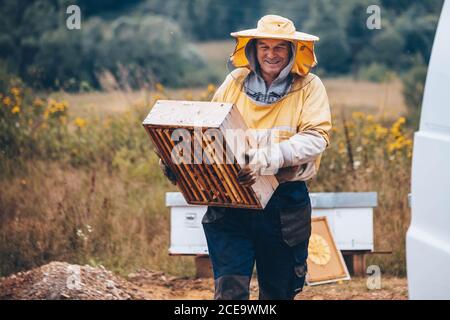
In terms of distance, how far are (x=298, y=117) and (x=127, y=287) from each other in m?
2.65

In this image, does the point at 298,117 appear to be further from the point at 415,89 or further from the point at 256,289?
the point at 415,89

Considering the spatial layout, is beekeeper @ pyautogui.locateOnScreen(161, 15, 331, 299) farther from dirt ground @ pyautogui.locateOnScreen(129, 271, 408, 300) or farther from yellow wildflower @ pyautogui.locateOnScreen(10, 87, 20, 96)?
yellow wildflower @ pyautogui.locateOnScreen(10, 87, 20, 96)

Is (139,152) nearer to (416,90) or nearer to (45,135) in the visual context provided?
(45,135)

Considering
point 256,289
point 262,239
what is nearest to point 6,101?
point 256,289

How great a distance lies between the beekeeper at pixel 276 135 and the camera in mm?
5328

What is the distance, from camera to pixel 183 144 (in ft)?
16.9

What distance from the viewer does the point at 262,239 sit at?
542 centimetres

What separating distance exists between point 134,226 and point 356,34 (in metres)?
12.8

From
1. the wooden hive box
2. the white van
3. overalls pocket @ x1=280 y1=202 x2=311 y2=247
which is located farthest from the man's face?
the white van

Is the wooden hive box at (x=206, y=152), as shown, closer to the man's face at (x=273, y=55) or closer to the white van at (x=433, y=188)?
the man's face at (x=273, y=55)

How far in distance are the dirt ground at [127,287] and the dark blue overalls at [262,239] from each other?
1.88 meters

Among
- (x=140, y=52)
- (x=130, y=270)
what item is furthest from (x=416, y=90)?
(x=130, y=270)

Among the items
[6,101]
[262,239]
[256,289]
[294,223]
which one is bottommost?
[256,289]

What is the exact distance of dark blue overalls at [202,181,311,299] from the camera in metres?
5.36
